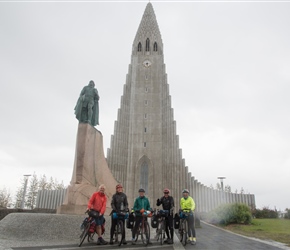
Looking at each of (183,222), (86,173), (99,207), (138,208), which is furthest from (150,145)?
(99,207)

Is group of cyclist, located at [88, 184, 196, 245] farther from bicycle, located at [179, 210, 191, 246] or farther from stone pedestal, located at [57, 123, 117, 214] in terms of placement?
stone pedestal, located at [57, 123, 117, 214]

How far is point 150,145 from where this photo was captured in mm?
32406

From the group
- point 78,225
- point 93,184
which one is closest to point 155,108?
point 93,184

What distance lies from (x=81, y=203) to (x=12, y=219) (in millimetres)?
2213

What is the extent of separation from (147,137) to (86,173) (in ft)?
76.7

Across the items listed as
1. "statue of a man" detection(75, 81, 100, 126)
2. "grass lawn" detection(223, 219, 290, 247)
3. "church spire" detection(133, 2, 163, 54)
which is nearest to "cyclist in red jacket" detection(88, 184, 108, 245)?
"statue of a man" detection(75, 81, 100, 126)

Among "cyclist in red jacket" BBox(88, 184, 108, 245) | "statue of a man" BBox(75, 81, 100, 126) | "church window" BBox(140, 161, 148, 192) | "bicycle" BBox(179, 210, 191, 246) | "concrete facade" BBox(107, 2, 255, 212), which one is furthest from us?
"church window" BBox(140, 161, 148, 192)

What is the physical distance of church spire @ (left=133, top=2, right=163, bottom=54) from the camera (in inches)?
1543

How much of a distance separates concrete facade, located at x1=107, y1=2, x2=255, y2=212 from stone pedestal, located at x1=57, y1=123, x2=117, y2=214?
20.1 metres

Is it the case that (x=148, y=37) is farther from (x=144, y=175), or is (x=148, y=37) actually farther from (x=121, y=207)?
(x=121, y=207)

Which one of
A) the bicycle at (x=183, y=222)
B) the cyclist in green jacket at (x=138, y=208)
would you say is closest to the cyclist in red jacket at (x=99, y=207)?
the cyclist in green jacket at (x=138, y=208)

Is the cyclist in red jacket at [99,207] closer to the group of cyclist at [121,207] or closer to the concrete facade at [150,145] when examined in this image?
the group of cyclist at [121,207]

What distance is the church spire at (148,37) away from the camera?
39.2 m

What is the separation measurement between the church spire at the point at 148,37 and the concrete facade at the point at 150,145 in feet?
8.54
